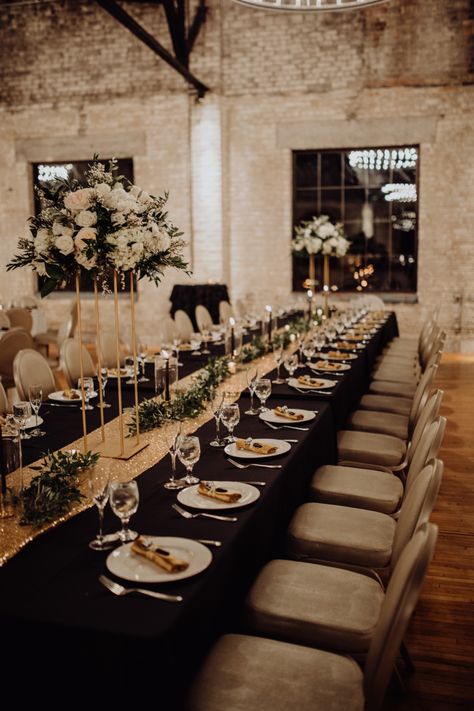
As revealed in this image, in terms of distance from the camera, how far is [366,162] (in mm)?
10719

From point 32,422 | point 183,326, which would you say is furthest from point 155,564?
point 183,326

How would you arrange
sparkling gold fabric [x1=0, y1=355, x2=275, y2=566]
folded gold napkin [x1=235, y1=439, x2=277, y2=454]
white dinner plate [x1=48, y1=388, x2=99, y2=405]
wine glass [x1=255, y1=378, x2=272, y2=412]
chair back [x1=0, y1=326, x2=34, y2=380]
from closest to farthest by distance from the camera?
sparkling gold fabric [x1=0, y1=355, x2=275, y2=566]
folded gold napkin [x1=235, y1=439, x2=277, y2=454]
wine glass [x1=255, y1=378, x2=272, y2=412]
white dinner plate [x1=48, y1=388, x2=99, y2=405]
chair back [x1=0, y1=326, x2=34, y2=380]

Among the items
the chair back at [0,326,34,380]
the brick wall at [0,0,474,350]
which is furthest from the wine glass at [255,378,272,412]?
the brick wall at [0,0,474,350]

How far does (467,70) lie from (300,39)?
8.27 feet

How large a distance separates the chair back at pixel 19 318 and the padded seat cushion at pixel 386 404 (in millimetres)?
4577

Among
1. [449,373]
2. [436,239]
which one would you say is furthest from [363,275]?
[449,373]

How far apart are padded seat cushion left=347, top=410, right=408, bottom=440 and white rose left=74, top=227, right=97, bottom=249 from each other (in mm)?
2560

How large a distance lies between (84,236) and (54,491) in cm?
90

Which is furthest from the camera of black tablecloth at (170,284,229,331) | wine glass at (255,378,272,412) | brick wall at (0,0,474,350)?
black tablecloth at (170,284,229,331)

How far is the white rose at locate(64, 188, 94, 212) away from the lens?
2.48 meters

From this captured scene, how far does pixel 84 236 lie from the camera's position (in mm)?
2473

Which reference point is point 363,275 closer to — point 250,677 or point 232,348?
point 232,348

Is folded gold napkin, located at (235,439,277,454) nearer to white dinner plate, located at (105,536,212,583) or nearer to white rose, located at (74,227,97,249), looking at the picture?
white dinner plate, located at (105,536,212,583)

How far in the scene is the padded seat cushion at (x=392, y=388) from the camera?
18.4ft
